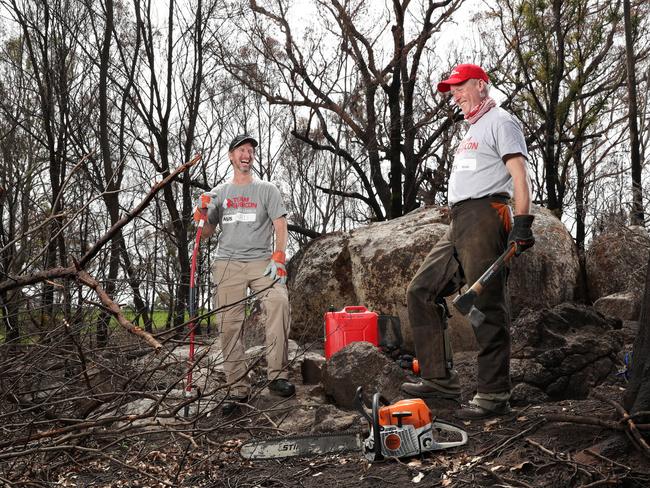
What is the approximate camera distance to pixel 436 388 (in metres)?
4.70

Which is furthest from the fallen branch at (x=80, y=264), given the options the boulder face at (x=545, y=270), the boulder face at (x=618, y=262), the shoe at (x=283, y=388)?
the boulder face at (x=545, y=270)

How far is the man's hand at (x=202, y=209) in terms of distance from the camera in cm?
608

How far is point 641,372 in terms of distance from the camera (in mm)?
3328

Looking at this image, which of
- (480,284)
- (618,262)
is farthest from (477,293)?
(618,262)

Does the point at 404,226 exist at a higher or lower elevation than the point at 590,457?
higher

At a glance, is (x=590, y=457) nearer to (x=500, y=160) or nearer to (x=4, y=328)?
(x=500, y=160)

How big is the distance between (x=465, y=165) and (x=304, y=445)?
6.69ft

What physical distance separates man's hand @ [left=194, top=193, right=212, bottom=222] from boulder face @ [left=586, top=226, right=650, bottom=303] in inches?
156

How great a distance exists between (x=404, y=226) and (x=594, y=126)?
41.0 ft

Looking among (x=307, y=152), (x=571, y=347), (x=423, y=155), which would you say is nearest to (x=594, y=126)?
(x=423, y=155)

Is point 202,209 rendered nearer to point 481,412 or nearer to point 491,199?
point 491,199

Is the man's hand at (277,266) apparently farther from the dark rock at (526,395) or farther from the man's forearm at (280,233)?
the dark rock at (526,395)

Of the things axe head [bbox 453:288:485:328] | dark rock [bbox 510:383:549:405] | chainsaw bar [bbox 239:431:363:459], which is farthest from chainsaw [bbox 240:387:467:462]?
dark rock [bbox 510:383:549:405]

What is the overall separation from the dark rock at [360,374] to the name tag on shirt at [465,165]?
6.06 feet
